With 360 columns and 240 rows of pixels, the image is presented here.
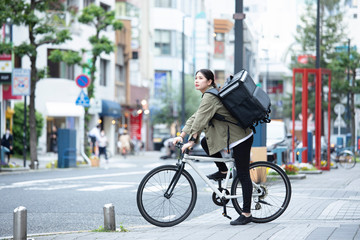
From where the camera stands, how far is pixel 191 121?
8.58 metres

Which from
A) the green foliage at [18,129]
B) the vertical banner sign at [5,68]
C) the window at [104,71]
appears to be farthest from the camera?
the window at [104,71]

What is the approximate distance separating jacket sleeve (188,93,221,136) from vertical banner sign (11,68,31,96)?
20.7 meters

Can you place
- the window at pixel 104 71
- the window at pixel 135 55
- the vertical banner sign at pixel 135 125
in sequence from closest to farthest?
the window at pixel 104 71
the window at pixel 135 55
the vertical banner sign at pixel 135 125

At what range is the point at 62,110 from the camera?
5069 cm

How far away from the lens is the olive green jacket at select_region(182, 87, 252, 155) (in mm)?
8227

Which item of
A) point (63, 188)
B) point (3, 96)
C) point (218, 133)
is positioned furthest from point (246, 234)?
point (3, 96)

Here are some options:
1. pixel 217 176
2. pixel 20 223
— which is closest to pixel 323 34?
pixel 217 176

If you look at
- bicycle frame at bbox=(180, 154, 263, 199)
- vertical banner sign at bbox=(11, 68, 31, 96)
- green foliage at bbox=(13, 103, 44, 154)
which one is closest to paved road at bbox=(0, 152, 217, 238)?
bicycle frame at bbox=(180, 154, 263, 199)

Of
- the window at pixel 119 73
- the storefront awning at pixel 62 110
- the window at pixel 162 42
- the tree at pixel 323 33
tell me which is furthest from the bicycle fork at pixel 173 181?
the window at pixel 162 42

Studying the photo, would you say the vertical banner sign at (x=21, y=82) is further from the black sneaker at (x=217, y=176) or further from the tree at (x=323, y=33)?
the tree at (x=323, y=33)

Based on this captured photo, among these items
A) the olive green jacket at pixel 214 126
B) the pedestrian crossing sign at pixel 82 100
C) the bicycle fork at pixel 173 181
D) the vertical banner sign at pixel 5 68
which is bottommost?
the bicycle fork at pixel 173 181

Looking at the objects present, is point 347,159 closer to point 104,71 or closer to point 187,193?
point 187,193

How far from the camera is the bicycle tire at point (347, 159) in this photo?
29234 millimetres

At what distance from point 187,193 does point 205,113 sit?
3.06ft
